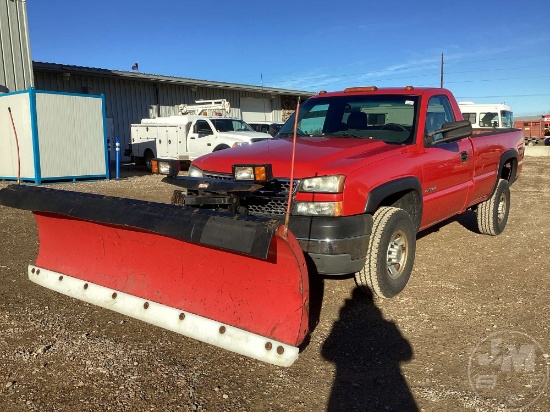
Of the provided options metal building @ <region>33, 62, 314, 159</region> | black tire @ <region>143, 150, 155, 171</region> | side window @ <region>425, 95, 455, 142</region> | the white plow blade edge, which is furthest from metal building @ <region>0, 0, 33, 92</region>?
side window @ <region>425, 95, 455, 142</region>

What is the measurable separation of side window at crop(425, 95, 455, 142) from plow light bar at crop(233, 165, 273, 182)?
214 centimetres

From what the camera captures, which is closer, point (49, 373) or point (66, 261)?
point (49, 373)

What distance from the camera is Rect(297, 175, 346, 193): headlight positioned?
361cm

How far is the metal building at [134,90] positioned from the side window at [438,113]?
53.7 feet

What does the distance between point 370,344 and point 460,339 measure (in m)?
0.68

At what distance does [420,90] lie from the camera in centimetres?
514

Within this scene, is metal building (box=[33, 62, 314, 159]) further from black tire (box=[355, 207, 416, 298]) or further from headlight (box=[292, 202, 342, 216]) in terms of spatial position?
black tire (box=[355, 207, 416, 298])

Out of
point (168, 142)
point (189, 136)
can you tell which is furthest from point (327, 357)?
point (168, 142)

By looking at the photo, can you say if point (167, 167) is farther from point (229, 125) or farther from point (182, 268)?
point (229, 125)

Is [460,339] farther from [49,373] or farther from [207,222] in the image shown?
[49,373]

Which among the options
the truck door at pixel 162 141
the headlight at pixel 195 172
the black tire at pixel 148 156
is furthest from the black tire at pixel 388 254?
the black tire at pixel 148 156

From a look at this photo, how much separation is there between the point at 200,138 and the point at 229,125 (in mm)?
1177

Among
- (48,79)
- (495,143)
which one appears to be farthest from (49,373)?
(48,79)

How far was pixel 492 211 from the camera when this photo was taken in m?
6.67
